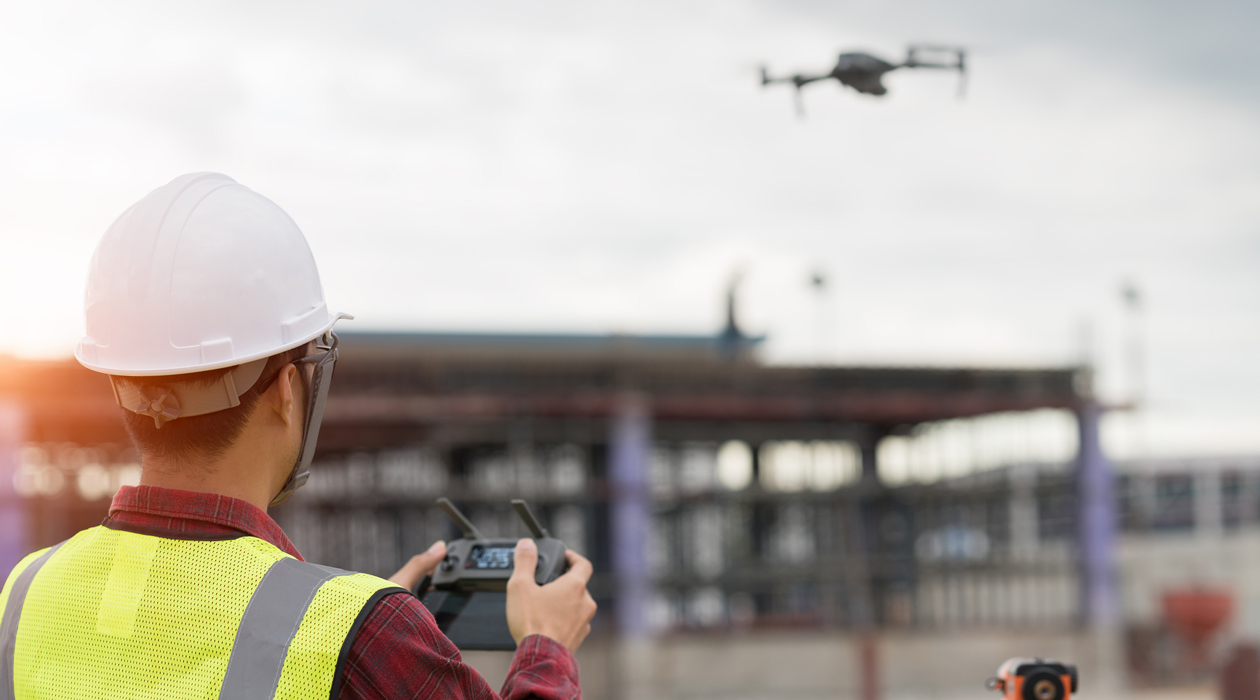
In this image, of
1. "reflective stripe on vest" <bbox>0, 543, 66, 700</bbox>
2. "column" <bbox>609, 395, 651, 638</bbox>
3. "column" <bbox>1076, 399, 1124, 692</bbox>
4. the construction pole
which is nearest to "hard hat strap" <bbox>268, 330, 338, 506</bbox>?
"reflective stripe on vest" <bbox>0, 543, 66, 700</bbox>

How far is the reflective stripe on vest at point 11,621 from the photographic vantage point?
1649mm

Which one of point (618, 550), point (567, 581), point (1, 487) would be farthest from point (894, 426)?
point (567, 581)

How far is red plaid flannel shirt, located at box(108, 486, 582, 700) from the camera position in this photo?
1439mm

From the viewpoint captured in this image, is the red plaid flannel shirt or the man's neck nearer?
the red plaid flannel shirt

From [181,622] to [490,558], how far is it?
772 millimetres

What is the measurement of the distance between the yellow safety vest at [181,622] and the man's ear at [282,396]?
22cm

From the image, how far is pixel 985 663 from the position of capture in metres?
15.9

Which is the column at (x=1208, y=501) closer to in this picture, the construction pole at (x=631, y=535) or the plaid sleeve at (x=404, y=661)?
the construction pole at (x=631, y=535)

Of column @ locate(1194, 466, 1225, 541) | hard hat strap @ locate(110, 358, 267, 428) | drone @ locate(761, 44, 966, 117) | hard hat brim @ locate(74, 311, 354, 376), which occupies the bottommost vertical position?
column @ locate(1194, 466, 1225, 541)

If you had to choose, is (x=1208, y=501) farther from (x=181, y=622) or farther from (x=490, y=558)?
(x=181, y=622)

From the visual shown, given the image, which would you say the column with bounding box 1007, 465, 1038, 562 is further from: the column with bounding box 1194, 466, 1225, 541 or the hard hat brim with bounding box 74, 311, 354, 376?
the hard hat brim with bounding box 74, 311, 354, 376

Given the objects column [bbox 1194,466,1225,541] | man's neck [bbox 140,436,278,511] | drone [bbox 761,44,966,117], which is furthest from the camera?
column [bbox 1194,466,1225,541]

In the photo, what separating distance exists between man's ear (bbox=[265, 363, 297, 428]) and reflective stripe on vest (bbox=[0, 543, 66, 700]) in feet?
1.31

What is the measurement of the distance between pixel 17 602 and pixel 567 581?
2.86 feet
